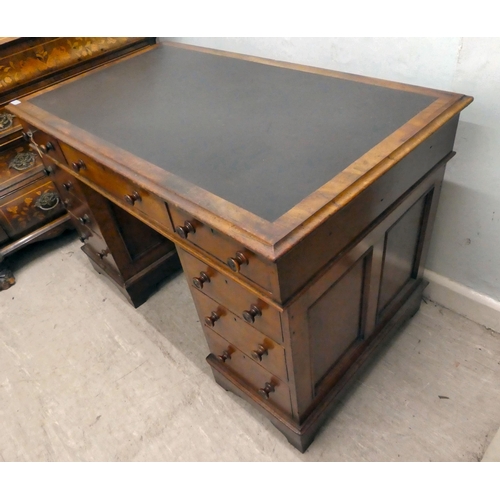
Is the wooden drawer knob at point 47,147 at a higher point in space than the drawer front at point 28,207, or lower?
higher

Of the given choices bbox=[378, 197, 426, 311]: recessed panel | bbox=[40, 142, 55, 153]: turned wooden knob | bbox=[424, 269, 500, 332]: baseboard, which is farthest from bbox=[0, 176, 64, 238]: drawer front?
bbox=[424, 269, 500, 332]: baseboard

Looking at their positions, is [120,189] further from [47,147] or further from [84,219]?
[84,219]

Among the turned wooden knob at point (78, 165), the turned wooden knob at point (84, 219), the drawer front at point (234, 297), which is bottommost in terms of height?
the turned wooden knob at point (84, 219)

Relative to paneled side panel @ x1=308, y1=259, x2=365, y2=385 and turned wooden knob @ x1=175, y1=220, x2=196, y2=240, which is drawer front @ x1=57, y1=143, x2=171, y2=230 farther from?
paneled side panel @ x1=308, y1=259, x2=365, y2=385

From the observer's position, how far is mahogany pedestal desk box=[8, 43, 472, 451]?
768mm

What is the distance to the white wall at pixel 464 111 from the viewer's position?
1025mm

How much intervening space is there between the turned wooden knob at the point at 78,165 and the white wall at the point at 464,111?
0.71m

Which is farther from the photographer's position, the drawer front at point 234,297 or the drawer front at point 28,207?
the drawer front at point 28,207

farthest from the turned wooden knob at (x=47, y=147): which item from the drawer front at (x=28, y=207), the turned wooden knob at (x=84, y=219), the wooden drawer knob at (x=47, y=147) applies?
the drawer front at (x=28, y=207)

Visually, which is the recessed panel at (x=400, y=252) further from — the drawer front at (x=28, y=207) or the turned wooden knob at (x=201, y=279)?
the drawer front at (x=28, y=207)

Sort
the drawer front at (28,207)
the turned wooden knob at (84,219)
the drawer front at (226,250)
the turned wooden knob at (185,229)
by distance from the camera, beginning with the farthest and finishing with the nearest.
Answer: the drawer front at (28,207)
the turned wooden knob at (84,219)
the turned wooden knob at (185,229)
the drawer front at (226,250)

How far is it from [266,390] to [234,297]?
0.31 m

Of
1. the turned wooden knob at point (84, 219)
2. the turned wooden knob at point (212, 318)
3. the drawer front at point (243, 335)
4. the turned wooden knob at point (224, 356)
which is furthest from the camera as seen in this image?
the turned wooden knob at point (84, 219)
